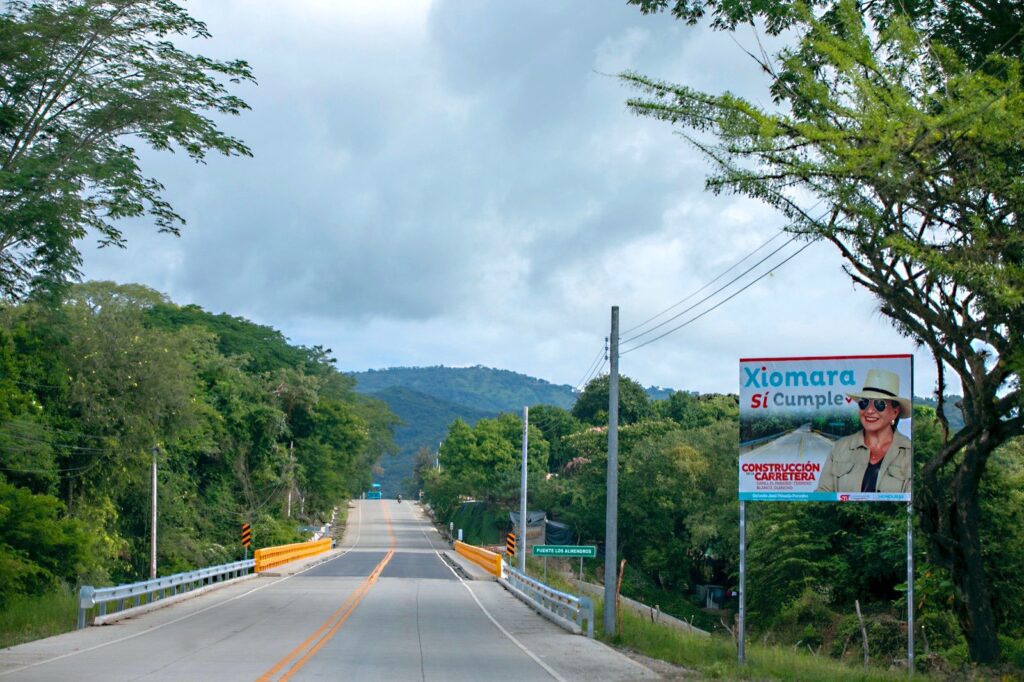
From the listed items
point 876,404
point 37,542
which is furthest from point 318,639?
point 37,542

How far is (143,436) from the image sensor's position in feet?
157

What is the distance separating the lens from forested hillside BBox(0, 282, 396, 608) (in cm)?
3725

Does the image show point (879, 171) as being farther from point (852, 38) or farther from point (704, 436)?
point (704, 436)

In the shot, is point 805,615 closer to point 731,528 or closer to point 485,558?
point 731,528

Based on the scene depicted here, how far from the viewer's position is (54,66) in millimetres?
18359

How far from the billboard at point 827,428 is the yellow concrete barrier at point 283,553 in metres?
32.2

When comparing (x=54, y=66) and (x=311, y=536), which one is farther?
(x=311, y=536)

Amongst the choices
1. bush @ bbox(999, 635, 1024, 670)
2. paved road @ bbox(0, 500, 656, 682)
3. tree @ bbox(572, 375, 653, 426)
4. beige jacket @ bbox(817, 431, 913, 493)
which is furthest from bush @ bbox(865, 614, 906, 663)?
tree @ bbox(572, 375, 653, 426)

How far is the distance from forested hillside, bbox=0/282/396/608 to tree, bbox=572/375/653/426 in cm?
2905

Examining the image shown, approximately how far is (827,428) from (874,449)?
2.64 ft

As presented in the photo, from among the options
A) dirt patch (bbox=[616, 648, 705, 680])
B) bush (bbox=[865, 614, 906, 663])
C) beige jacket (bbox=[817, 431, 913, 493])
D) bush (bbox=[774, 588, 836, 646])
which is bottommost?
bush (bbox=[774, 588, 836, 646])

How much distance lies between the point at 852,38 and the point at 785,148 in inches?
59.8

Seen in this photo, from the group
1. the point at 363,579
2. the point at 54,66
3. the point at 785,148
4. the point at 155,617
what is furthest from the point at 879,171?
the point at 363,579

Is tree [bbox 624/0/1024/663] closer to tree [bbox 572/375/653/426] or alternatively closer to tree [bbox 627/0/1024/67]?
tree [bbox 627/0/1024/67]
